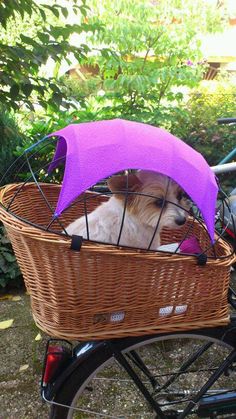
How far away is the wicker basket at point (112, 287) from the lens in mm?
1161

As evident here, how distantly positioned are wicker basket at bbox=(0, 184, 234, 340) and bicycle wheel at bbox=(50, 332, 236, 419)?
20cm

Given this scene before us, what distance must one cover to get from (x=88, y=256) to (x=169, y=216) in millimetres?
551

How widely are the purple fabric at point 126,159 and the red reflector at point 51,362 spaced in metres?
0.80

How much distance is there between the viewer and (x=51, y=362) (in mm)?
1524

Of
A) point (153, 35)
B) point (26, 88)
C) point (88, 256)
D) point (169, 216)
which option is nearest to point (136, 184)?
point (169, 216)

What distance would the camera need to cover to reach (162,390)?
1.90 meters

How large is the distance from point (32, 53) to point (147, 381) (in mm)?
2274

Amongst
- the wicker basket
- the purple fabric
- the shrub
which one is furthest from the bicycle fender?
the shrub

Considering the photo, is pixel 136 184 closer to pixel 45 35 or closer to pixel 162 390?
pixel 162 390

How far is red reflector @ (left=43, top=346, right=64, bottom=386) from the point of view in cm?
152

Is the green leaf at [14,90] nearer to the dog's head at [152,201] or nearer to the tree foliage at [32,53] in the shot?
the tree foliage at [32,53]

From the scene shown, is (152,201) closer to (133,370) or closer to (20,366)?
(133,370)

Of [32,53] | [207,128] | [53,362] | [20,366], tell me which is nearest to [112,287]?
[53,362]

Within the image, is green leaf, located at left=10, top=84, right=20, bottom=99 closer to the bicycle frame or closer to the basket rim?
the basket rim
